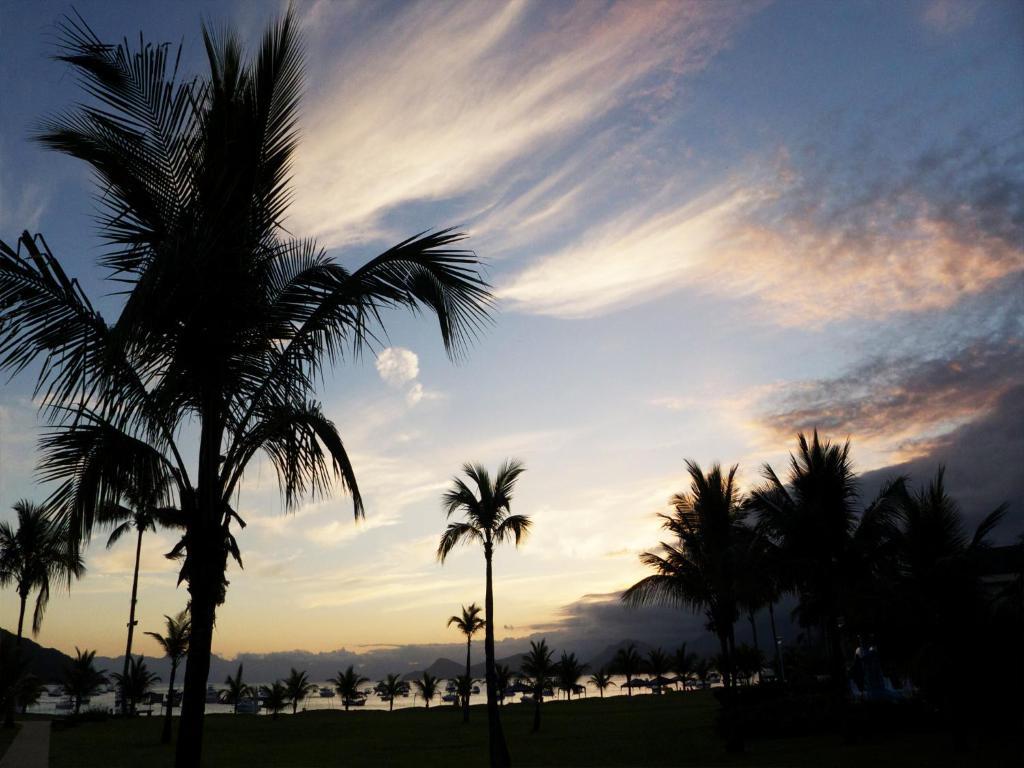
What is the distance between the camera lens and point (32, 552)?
1572 inches

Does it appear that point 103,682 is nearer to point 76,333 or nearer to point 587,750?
→ point 587,750

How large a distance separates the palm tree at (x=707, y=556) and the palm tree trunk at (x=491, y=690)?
17.5ft

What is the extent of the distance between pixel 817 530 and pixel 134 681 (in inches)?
1928

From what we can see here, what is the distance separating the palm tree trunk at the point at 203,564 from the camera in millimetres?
7266

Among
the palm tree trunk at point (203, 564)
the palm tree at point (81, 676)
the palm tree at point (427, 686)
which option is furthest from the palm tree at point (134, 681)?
the palm tree trunk at point (203, 564)

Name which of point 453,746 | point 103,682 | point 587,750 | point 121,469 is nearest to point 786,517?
point 587,750

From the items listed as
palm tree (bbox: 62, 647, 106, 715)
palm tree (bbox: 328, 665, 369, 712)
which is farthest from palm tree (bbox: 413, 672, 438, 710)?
palm tree (bbox: 62, 647, 106, 715)

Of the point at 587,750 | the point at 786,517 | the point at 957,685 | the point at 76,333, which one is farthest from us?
the point at 587,750

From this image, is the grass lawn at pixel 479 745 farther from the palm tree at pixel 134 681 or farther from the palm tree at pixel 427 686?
the palm tree at pixel 427 686

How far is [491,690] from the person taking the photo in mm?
24688

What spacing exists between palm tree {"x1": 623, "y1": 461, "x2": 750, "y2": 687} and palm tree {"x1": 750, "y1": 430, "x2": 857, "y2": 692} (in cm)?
163

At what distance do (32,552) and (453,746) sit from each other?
89.4 ft

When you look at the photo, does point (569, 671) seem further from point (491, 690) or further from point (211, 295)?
point (211, 295)

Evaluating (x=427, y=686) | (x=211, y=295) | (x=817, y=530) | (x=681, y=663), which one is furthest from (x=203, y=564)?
(x=681, y=663)
